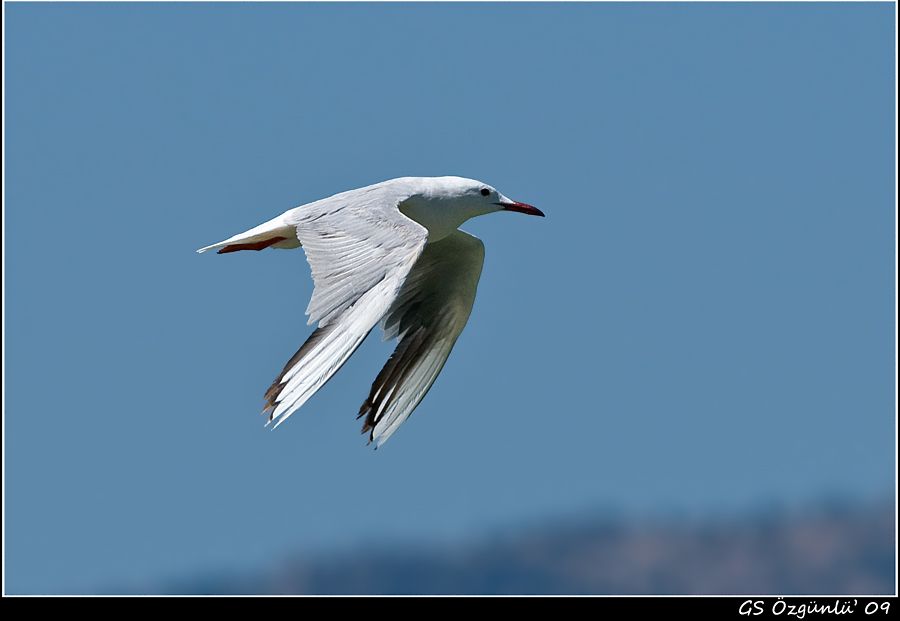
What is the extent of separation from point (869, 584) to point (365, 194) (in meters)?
114

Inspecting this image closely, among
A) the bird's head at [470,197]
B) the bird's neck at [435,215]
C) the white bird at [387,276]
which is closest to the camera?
the white bird at [387,276]

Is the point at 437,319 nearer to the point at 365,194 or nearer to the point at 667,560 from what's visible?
the point at 365,194

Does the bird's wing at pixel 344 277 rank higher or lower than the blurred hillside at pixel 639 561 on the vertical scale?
higher

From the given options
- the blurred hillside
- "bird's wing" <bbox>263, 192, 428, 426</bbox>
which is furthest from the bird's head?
the blurred hillside

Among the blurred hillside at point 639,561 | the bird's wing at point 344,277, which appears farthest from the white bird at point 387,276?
the blurred hillside at point 639,561

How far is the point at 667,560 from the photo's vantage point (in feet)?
430

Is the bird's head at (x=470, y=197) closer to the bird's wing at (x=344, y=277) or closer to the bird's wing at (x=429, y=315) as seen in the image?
the bird's wing at (x=429, y=315)

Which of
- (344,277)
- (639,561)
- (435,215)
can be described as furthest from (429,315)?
(639,561)

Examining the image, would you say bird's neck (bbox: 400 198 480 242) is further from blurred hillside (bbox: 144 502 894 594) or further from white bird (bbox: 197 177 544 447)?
blurred hillside (bbox: 144 502 894 594)

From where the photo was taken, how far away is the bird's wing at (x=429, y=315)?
10211mm

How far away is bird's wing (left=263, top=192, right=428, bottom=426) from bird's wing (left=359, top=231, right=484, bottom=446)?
3.75 ft

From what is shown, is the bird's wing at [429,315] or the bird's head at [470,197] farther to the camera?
the bird's wing at [429,315]

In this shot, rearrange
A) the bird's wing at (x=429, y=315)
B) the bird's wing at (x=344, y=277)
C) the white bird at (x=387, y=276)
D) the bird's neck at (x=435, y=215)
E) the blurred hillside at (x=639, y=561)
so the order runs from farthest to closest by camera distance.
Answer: the blurred hillside at (x=639, y=561) → the bird's wing at (x=429, y=315) → the bird's neck at (x=435, y=215) → the white bird at (x=387, y=276) → the bird's wing at (x=344, y=277)
